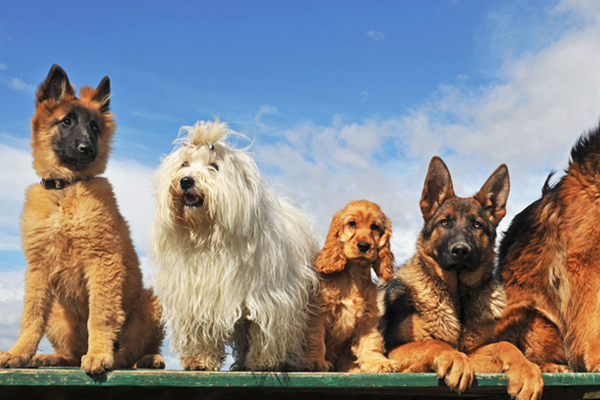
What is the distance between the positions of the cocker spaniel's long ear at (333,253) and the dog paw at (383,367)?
27.7 inches

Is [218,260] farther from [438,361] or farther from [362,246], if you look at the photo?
[438,361]

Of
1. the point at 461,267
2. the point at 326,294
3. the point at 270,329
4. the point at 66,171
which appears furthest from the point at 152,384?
the point at 461,267

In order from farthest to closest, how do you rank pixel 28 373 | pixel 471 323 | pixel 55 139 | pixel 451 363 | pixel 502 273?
pixel 502 273 < pixel 471 323 < pixel 55 139 < pixel 451 363 < pixel 28 373

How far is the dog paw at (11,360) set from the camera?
3.59 meters

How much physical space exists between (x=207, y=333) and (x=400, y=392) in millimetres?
1562

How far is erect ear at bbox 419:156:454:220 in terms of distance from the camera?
15.8ft

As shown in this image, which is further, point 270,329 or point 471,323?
point 471,323

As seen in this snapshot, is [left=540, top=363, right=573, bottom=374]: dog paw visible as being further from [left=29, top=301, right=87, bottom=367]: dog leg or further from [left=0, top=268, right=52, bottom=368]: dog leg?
[left=0, top=268, right=52, bottom=368]: dog leg

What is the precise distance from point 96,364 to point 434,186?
296 cm

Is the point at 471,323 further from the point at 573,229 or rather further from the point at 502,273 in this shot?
the point at 573,229

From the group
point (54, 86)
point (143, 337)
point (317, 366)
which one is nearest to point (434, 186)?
point (317, 366)

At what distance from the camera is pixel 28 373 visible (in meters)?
3.42

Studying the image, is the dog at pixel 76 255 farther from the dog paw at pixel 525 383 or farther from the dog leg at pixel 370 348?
the dog paw at pixel 525 383

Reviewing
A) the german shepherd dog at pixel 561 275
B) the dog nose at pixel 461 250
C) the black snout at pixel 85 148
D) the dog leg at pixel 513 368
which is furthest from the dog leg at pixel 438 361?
the black snout at pixel 85 148
